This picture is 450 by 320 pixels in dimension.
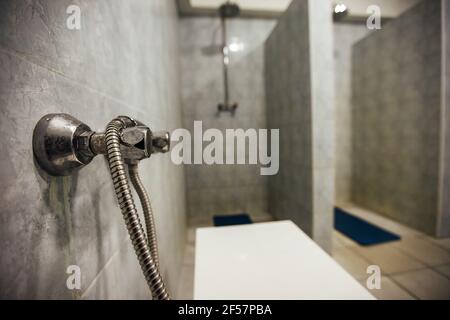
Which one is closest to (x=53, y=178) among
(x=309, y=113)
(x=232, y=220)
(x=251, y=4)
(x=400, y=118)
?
(x=309, y=113)

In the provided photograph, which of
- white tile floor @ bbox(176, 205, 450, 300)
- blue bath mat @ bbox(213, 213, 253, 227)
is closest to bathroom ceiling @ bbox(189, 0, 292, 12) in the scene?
blue bath mat @ bbox(213, 213, 253, 227)

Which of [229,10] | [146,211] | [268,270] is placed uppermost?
[229,10]

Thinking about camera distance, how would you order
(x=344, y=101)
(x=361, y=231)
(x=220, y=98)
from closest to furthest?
(x=361, y=231)
(x=220, y=98)
(x=344, y=101)

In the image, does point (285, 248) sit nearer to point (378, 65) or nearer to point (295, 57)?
point (295, 57)

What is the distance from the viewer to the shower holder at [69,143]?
0.21m

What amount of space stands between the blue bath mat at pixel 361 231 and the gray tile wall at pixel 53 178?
183 cm

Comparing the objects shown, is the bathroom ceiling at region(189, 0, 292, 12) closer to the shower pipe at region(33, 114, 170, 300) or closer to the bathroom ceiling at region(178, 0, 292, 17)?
the bathroom ceiling at region(178, 0, 292, 17)

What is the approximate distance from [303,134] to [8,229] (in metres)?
1.54

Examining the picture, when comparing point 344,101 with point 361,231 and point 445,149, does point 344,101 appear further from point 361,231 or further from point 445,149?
point 361,231

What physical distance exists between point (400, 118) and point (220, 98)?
5.86ft

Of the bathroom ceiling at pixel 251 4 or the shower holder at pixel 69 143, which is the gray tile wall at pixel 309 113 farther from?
the shower holder at pixel 69 143

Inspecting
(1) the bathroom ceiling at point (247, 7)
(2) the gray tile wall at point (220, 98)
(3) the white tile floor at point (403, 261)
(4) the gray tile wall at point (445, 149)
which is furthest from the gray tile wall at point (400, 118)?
(2) the gray tile wall at point (220, 98)

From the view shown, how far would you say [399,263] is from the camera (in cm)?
130

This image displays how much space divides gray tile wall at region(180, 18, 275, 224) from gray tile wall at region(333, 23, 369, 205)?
93 centimetres
